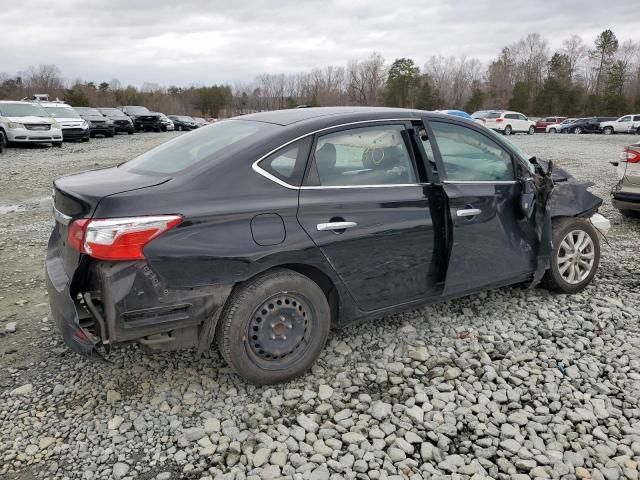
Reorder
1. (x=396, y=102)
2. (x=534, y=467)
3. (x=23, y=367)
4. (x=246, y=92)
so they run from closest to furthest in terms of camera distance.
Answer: (x=534, y=467) → (x=23, y=367) → (x=396, y=102) → (x=246, y=92)

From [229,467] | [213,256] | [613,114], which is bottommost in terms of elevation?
[229,467]

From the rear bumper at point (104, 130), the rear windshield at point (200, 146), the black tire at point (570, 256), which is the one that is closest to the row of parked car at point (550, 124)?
the rear bumper at point (104, 130)

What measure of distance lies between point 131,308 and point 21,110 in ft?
61.8

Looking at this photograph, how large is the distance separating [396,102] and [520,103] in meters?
15.4

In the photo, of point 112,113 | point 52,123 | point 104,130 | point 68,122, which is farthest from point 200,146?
point 112,113

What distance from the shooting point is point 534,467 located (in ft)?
8.05

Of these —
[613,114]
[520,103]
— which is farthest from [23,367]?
[520,103]

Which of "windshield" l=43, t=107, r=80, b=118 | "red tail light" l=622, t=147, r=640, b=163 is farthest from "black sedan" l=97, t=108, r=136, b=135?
"red tail light" l=622, t=147, r=640, b=163

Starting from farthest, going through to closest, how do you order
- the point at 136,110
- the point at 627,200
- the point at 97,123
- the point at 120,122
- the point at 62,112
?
the point at 136,110, the point at 120,122, the point at 97,123, the point at 62,112, the point at 627,200

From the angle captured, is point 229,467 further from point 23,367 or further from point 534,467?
point 23,367

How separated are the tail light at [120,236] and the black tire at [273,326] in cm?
58

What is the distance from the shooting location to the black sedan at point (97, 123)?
2503 centimetres

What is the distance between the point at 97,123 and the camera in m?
25.2

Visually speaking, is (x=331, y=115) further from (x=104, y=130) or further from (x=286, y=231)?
(x=104, y=130)
